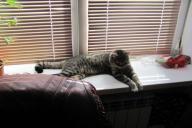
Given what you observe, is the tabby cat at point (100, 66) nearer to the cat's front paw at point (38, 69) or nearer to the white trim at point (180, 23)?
the cat's front paw at point (38, 69)

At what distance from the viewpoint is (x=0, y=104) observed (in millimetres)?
614

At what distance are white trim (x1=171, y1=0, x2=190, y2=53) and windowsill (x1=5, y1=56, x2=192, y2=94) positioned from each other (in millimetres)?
248

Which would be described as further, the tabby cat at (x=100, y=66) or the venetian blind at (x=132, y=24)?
the venetian blind at (x=132, y=24)

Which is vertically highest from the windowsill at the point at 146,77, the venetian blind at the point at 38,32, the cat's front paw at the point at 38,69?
the venetian blind at the point at 38,32

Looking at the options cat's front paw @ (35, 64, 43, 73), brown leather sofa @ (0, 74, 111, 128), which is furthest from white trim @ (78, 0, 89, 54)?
brown leather sofa @ (0, 74, 111, 128)

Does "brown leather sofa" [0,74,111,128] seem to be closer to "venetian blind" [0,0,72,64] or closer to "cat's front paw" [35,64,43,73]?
"cat's front paw" [35,64,43,73]

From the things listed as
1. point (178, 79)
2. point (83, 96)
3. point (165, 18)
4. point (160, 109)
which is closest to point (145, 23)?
point (165, 18)

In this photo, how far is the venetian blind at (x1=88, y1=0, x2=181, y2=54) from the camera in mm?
1410

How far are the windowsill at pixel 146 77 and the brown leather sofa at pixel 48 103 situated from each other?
463 mm

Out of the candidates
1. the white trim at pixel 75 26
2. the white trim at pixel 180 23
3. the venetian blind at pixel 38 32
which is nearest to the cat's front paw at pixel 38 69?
the venetian blind at pixel 38 32

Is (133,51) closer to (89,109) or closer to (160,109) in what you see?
(160,109)

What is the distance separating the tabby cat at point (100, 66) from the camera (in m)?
1.26

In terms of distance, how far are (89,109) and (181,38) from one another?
1.24 meters

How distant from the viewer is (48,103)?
25.4 inches
